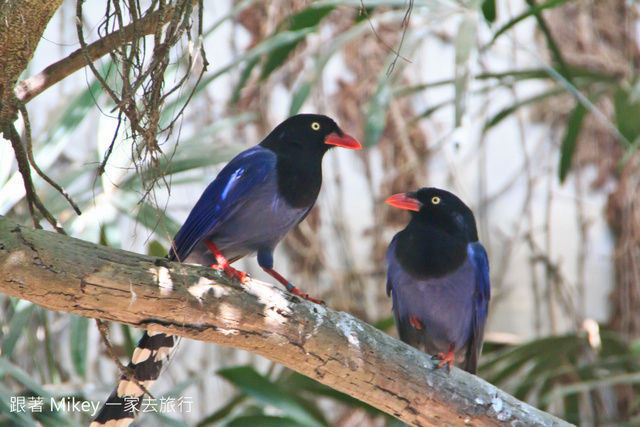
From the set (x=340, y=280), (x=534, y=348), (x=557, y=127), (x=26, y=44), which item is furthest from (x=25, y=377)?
(x=557, y=127)

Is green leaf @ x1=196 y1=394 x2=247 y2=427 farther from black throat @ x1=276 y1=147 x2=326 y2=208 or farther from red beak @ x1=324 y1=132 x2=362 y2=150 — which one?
red beak @ x1=324 y1=132 x2=362 y2=150

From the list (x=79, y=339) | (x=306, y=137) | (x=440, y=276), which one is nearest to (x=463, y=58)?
(x=306, y=137)

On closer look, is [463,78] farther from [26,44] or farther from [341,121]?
[341,121]

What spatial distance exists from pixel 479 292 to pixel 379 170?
3.96 m

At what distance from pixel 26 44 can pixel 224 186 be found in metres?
1.02

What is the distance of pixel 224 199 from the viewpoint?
276 centimetres

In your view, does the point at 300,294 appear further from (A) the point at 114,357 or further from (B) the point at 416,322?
(B) the point at 416,322

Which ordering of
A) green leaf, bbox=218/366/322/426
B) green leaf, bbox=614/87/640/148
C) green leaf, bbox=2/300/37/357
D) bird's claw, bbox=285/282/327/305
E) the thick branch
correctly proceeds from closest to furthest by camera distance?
the thick branch < bird's claw, bbox=285/282/327/305 < green leaf, bbox=2/300/37/357 < green leaf, bbox=218/366/322/426 < green leaf, bbox=614/87/640/148

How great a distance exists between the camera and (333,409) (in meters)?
6.83

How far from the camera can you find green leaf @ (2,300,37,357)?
2926mm

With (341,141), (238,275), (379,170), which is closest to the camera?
(238,275)

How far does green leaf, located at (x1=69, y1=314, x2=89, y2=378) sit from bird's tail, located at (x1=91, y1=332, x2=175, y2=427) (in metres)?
0.82

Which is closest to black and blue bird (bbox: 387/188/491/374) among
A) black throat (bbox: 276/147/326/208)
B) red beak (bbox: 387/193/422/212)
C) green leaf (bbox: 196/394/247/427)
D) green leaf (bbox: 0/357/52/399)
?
red beak (bbox: 387/193/422/212)

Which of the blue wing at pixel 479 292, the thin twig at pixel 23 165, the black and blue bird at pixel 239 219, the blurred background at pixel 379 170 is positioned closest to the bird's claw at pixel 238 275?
the black and blue bird at pixel 239 219
